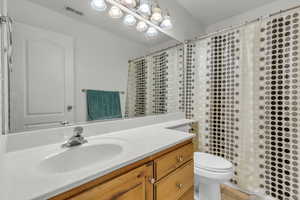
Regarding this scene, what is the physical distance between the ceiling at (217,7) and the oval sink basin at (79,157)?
199 cm

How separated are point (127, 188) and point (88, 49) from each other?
96cm

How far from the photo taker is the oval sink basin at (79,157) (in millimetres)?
698

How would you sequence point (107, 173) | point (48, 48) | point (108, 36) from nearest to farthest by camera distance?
point (107, 173)
point (48, 48)
point (108, 36)

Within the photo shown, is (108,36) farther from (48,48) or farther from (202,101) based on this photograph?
(202,101)

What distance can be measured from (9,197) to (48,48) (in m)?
0.81

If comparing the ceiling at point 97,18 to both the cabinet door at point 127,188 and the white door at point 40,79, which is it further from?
the cabinet door at point 127,188

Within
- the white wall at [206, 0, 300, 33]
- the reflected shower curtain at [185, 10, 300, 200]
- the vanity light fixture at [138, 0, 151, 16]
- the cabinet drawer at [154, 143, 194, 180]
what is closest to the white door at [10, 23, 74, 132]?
the cabinet drawer at [154, 143, 194, 180]

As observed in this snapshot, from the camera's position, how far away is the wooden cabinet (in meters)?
0.52

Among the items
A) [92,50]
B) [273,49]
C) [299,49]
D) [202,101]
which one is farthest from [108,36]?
[299,49]

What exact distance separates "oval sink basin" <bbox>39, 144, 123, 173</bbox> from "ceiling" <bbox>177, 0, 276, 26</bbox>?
6.53ft

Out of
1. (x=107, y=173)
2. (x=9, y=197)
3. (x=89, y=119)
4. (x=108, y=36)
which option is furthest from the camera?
(x=108, y=36)

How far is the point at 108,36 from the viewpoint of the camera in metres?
1.16

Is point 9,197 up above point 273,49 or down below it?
below

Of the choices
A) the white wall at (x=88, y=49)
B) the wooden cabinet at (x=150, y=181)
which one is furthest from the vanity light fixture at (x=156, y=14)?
the wooden cabinet at (x=150, y=181)
